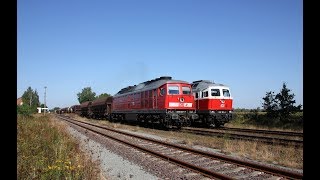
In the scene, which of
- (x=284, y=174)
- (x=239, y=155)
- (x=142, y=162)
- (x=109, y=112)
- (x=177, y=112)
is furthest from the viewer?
(x=109, y=112)

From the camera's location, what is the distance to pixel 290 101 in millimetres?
32094

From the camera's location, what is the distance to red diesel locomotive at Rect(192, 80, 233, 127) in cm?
2673

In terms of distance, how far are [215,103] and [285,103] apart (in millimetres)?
9442

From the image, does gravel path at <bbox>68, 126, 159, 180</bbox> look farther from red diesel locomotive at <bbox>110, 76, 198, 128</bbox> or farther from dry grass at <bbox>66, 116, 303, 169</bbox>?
red diesel locomotive at <bbox>110, 76, 198, 128</bbox>

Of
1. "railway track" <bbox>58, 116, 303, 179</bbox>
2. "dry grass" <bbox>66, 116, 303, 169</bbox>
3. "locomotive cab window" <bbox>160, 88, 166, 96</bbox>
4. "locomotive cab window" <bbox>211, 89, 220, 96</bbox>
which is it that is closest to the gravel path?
"railway track" <bbox>58, 116, 303, 179</bbox>

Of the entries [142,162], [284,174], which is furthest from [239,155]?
[284,174]

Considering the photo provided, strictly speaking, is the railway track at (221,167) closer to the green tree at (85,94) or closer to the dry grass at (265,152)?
the dry grass at (265,152)

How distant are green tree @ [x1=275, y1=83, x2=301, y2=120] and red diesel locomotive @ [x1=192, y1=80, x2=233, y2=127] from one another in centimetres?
718

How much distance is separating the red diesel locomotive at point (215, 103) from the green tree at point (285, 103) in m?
7.18

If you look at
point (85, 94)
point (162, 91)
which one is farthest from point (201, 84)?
point (85, 94)

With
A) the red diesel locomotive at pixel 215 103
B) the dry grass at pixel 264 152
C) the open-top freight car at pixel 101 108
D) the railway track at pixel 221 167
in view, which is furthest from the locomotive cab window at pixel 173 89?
the open-top freight car at pixel 101 108
